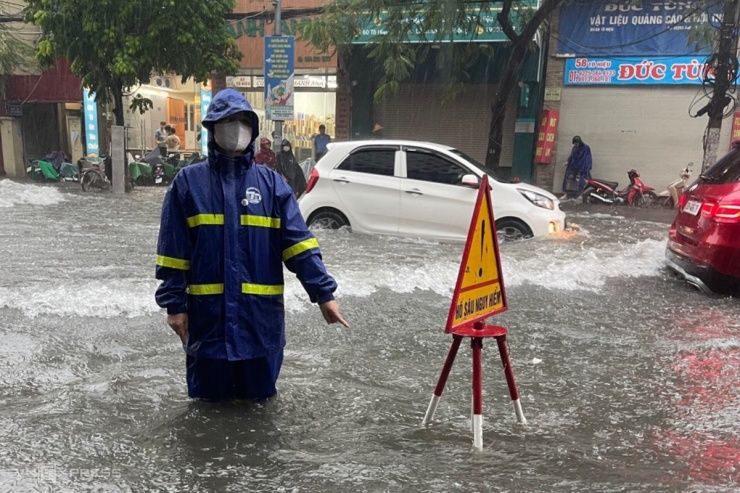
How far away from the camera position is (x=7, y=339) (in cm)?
456

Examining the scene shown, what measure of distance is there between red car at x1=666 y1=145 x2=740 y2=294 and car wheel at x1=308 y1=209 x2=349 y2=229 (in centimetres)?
444

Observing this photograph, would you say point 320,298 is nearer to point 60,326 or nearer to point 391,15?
point 60,326

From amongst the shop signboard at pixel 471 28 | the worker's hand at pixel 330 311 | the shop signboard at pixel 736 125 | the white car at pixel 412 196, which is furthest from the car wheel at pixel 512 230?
the shop signboard at pixel 736 125

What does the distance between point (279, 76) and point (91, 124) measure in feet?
31.9

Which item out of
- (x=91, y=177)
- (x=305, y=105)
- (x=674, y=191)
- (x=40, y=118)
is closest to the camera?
(x=674, y=191)

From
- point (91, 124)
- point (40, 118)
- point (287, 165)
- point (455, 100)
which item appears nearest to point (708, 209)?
point (287, 165)

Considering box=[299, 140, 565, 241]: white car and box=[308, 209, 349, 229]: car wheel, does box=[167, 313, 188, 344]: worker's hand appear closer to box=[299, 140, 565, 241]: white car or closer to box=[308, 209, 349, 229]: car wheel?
box=[299, 140, 565, 241]: white car

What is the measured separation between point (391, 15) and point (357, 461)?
11396 millimetres

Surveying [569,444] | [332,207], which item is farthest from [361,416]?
[332,207]

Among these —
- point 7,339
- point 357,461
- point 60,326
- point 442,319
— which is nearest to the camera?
point 357,461

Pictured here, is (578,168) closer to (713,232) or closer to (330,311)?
(713,232)

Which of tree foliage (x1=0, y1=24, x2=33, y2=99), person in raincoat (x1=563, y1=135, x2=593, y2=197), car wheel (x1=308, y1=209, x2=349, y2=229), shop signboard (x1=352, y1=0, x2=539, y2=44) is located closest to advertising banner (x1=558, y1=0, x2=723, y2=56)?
shop signboard (x1=352, y1=0, x2=539, y2=44)

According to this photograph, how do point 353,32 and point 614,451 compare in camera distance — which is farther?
point 353,32

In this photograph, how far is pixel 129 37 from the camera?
544 inches
